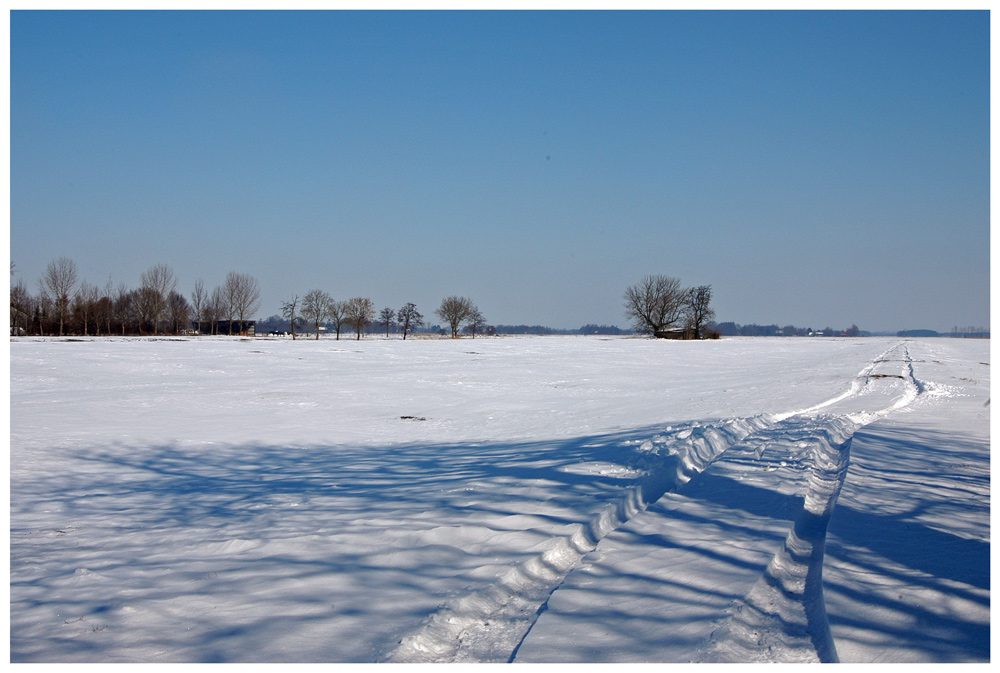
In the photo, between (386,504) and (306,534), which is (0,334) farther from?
(386,504)

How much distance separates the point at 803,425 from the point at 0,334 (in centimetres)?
915

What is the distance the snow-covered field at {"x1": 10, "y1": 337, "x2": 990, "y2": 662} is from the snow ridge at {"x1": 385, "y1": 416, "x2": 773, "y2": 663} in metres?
0.02

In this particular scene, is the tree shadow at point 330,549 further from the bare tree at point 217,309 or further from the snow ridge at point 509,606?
the bare tree at point 217,309

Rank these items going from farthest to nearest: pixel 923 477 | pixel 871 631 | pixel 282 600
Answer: pixel 923 477 → pixel 282 600 → pixel 871 631

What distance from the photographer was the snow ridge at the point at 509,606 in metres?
2.75

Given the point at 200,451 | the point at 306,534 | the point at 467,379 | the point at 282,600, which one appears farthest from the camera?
the point at 467,379

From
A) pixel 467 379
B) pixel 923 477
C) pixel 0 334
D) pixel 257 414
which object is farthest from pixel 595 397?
pixel 0 334

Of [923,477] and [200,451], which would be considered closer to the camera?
[923,477]

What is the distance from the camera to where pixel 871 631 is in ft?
9.11

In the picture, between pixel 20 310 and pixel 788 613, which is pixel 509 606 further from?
pixel 20 310

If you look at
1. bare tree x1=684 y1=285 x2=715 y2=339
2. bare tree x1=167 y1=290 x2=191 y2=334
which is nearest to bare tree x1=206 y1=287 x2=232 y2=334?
bare tree x1=167 y1=290 x2=191 y2=334

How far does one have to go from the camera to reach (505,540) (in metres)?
4.08

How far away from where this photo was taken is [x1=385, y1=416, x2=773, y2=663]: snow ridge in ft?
9.02

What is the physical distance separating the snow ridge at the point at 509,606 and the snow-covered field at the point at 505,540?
0.05 feet
